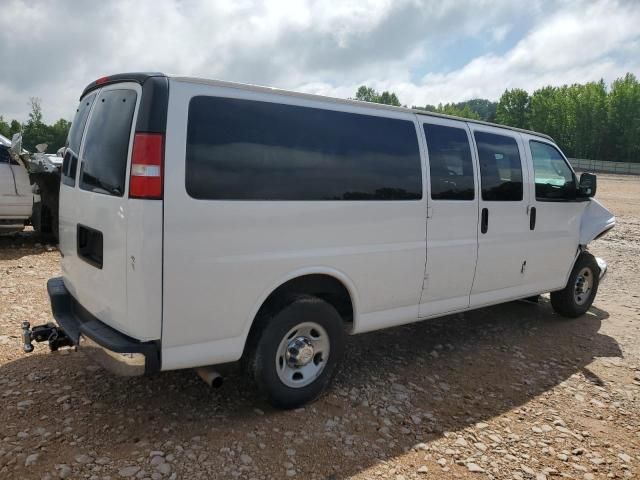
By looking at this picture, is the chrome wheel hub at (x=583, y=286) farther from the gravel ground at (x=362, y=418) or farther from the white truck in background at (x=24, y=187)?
the white truck in background at (x=24, y=187)

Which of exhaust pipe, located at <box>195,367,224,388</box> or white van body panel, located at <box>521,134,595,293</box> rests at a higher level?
white van body panel, located at <box>521,134,595,293</box>

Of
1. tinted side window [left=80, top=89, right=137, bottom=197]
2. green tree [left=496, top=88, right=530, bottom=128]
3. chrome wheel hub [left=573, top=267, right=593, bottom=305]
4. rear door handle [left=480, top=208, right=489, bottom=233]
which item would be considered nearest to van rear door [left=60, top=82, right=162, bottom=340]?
tinted side window [left=80, top=89, right=137, bottom=197]

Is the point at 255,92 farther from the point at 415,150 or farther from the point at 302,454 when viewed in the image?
the point at 302,454

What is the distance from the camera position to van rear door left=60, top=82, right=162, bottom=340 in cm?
289

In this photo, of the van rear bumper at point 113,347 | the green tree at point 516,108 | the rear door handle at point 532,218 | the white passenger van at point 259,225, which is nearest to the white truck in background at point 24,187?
the white passenger van at point 259,225

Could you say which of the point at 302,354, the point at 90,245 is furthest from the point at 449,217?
the point at 90,245

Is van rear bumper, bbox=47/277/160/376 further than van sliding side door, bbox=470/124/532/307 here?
No

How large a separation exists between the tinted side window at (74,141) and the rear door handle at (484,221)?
3.36 m

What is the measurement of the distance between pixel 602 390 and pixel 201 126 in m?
3.94

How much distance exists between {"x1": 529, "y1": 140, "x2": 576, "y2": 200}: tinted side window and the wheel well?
264 centimetres

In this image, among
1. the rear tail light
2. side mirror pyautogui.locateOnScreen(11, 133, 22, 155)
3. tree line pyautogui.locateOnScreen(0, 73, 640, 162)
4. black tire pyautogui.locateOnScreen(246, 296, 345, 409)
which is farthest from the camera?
tree line pyautogui.locateOnScreen(0, 73, 640, 162)

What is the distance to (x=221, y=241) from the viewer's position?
3102mm

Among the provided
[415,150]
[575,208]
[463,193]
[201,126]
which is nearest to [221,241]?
[201,126]

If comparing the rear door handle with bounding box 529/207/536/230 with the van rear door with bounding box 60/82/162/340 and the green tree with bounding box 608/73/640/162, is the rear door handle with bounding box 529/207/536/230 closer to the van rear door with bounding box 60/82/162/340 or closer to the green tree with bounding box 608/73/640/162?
the van rear door with bounding box 60/82/162/340
